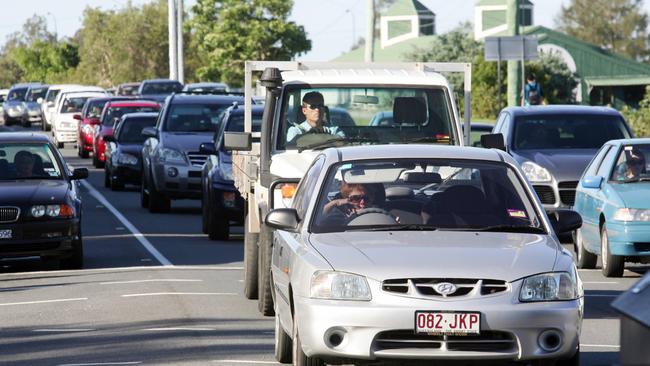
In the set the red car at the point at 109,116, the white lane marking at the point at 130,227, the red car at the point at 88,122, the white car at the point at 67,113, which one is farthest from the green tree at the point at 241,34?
the white lane marking at the point at 130,227

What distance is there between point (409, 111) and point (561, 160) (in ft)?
26.5

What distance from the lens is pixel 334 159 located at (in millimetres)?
10930

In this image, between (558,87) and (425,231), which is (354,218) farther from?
(558,87)

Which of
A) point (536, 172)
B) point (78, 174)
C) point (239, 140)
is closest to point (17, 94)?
point (536, 172)

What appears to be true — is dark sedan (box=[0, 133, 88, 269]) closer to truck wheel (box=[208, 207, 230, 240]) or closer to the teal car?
truck wheel (box=[208, 207, 230, 240])

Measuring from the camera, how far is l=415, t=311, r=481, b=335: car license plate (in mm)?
9188

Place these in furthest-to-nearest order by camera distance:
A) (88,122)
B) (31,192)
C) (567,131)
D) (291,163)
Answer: (88,122) → (567,131) → (31,192) → (291,163)

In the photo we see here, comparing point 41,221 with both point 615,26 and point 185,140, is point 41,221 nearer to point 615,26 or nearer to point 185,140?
point 185,140

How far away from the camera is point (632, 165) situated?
18.5 metres

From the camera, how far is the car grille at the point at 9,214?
18.1 m

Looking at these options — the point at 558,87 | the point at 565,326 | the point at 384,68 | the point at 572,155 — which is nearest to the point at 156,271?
the point at 384,68

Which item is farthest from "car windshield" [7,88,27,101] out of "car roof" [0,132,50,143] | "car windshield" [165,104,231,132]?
"car roof" [0,132,50,143]

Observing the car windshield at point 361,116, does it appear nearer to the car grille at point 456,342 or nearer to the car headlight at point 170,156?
the car grille at point 456,342

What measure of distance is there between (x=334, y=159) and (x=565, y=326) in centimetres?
228
